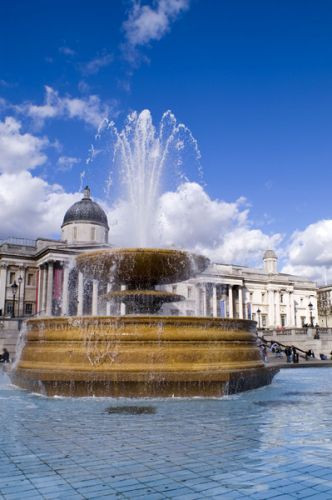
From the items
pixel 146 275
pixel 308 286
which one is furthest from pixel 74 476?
pixel 308 286

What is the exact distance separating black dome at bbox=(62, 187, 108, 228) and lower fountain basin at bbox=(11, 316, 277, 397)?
5058 cm

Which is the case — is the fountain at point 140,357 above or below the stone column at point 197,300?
below

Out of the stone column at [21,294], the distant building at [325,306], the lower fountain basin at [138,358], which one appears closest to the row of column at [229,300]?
the stone column at [21,294]

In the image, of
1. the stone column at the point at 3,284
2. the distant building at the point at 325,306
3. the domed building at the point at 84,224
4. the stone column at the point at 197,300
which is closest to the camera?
the stone column at the point at 3,284

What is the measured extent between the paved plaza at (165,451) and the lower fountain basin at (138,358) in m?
0.74

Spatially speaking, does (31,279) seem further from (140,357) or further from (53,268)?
(140,357)

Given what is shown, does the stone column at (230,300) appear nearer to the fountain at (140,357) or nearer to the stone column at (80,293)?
the stone column at (80,293)

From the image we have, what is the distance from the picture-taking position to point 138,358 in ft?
27.8

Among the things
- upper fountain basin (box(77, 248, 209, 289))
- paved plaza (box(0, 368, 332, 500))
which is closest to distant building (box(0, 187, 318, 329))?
upper fountain basin (box(77, 248, 209, 289))

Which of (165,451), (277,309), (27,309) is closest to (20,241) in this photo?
(27,309)

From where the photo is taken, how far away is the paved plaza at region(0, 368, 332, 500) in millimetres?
3379

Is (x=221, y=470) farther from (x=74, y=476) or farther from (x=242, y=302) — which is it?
(x=242, y=302)

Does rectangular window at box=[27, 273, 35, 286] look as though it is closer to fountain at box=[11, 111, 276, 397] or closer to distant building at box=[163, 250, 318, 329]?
distant building at box=[163, 250, 318, 329]

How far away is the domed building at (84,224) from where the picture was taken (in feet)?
193
